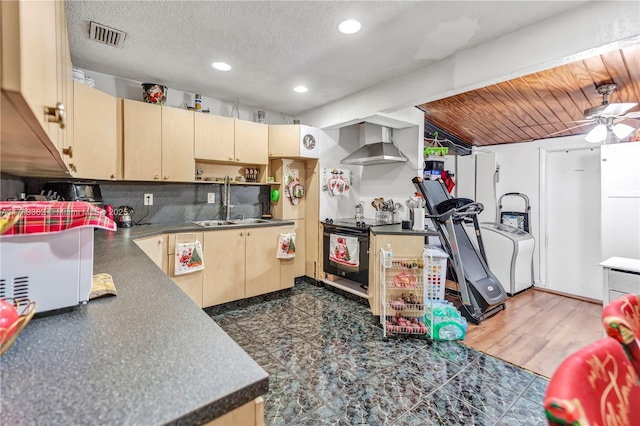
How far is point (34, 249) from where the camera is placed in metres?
0.82

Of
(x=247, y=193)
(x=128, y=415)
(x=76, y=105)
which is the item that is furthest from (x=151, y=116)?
(x=128, y=415)

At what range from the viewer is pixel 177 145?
2.99m

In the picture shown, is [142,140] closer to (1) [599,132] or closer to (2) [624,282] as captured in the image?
(2) [624,282]

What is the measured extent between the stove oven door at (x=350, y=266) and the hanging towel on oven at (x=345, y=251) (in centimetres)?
1

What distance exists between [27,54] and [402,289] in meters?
2.67

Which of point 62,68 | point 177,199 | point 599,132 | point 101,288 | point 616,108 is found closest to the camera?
point 101,288

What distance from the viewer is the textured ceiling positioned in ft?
5.97

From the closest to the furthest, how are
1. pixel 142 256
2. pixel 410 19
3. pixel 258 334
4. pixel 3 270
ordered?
pixel 3 270
pixel 142 256
pixel 410 19
pixel 258 334

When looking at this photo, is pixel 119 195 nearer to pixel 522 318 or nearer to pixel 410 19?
pixel 410 19

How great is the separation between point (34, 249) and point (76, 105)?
2.07 metres

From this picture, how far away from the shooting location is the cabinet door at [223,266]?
2973 mm

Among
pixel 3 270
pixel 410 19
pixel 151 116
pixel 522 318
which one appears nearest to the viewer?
pixel 3 270

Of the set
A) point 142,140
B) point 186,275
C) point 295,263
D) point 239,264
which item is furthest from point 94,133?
point 295,263

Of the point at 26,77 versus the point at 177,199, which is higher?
the point at 26,77
